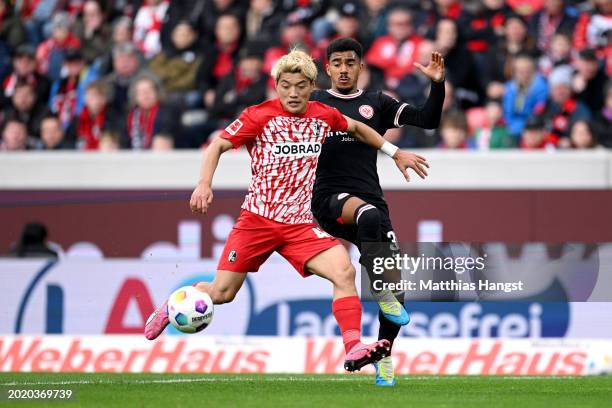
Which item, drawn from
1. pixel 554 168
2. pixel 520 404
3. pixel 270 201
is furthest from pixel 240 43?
pixel 520 404

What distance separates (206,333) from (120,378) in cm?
196

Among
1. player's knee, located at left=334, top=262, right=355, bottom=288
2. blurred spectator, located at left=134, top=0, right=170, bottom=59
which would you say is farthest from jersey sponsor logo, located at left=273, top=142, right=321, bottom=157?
blurred spectator, located at left=134, top=0, right=170, bottom=59

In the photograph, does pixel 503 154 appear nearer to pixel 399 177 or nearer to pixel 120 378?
pixel 399 177

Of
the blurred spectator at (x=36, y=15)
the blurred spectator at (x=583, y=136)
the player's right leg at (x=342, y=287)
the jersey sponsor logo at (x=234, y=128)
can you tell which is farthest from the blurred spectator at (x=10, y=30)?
the player's right leg at (x=342, y=287)

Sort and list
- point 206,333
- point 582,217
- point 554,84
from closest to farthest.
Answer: point 206,333 < point 582,217 < point 554,84

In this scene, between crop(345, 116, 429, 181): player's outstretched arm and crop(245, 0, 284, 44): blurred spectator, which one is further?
crop(245, 0, 284, 44): blurred spectator

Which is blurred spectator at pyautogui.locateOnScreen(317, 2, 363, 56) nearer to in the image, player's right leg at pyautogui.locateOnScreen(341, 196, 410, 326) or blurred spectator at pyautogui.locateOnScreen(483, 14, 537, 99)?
blurred spectator at pyautogui.locateOnScreen(483, 14, 537, 99)

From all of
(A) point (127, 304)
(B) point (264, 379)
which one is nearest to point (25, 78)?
(A) point (127, 304)

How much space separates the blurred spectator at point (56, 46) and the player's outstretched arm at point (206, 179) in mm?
9511

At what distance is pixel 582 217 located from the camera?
13664 millimetres

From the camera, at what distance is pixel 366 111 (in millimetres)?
9641

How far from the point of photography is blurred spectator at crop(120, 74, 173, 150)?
15.9 m

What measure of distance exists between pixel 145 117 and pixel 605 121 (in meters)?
5.27

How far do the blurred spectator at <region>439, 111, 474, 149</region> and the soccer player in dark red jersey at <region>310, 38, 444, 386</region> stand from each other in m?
5.09
